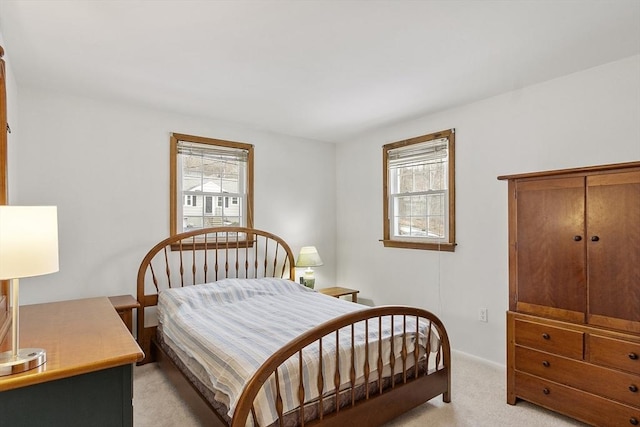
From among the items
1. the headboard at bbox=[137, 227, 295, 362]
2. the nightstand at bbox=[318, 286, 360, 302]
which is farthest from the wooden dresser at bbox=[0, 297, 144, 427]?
the nightstand at bbox=[318, 286, 360, 302]

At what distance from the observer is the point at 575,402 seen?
2225 mm

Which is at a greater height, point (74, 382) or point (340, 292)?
point (74, 382)

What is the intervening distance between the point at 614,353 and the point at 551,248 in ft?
2.21

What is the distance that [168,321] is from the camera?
2943 millimetres

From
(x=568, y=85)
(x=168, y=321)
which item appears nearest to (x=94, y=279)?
(x=168, y=321)

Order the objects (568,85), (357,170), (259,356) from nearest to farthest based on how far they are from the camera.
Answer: (259,356) → (568,85) → (357,170)

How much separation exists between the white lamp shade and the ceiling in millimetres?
1230

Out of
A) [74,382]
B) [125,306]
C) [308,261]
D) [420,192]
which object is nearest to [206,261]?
[125,306]

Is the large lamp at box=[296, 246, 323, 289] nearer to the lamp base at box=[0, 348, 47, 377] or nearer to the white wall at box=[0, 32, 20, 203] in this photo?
the white wall at box=[0, 32, 20, 203]

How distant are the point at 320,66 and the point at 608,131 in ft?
6.92

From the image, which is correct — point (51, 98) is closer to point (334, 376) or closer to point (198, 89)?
point (198, 89)

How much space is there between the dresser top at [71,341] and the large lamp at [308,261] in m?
2.35

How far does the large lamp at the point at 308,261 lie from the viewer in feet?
13.8

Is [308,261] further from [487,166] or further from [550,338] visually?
[550,338]
